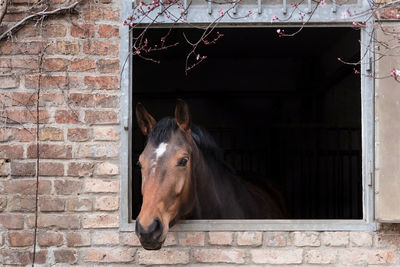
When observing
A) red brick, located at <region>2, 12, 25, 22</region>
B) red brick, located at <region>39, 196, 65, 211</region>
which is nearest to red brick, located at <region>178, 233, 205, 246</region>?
red brick, located at <region>39, 196, 65, 211</region>

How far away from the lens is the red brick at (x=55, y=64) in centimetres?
367

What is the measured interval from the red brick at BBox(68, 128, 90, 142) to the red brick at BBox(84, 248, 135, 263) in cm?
71

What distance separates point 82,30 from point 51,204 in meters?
1.14

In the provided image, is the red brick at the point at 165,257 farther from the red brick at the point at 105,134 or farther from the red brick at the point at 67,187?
the red brick at the point at 105,134

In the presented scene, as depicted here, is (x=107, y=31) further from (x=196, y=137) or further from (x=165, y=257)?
(x=165, y=257)

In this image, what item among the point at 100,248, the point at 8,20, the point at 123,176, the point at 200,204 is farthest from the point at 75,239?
the point at 8,20

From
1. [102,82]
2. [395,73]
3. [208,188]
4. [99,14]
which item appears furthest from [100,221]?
[395,73]

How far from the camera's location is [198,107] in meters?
9.92

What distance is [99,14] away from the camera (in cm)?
367

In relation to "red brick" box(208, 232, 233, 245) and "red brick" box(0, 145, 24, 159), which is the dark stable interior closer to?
"red brick" box(208, 232, 233, 245)

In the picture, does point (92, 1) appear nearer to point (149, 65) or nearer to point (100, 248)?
point (100, 248)

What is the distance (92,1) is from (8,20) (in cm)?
56

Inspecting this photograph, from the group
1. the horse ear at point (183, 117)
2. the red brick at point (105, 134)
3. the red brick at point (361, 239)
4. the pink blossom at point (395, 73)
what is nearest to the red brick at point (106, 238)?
the red brick at point (105, 134)

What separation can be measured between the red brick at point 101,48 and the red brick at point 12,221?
1152mm
